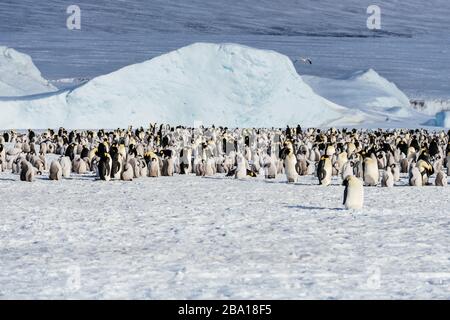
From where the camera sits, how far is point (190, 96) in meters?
40.6

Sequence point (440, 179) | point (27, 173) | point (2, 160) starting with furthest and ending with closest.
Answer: point (2, 160), point (27, 173), point (440, 179)

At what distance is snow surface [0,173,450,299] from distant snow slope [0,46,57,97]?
143ft

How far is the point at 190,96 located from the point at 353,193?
30.9m

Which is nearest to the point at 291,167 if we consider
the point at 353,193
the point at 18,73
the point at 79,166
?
the point at 353,193

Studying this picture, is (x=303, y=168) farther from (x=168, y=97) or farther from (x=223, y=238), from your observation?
(x=168, y=97)

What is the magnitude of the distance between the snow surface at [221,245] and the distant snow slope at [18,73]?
1717 inches

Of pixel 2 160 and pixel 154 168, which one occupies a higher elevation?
pixel 2 160

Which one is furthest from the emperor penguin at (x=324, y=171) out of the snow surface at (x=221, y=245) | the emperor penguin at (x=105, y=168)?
the emperor penguin at (x=105, y=168)

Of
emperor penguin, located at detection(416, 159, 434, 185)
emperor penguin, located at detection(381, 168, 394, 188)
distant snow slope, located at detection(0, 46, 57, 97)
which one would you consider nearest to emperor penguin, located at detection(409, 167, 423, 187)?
emperor penguin, located at detection(416, 159, 434, 185)

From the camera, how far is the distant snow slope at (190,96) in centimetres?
3816

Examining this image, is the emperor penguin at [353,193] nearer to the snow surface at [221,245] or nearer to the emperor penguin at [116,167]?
the snow surface at [221,245]

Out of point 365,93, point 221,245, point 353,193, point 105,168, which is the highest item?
point 365,93

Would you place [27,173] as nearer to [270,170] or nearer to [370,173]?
[270,170]

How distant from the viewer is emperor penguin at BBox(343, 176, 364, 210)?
995 centimetres
